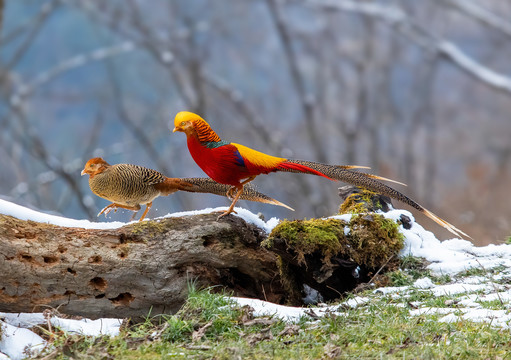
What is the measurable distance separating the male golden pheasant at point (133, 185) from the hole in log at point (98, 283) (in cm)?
63

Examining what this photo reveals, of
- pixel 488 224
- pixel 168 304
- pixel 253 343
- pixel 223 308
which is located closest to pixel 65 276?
pixel 168 304

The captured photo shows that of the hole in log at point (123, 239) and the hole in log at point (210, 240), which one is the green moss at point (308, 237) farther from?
the hole in log at point (123, 239)

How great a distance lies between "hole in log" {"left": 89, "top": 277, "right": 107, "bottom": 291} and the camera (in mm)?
4777

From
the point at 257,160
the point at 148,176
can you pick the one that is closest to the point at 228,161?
the point at 257,160

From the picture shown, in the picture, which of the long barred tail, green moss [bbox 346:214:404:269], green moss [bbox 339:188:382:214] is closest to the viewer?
the long barred tail

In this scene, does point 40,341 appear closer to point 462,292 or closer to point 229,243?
point 229,243

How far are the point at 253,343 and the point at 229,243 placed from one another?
1.39 m

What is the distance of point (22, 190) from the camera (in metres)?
11.2

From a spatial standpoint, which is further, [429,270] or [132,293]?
[429,270]

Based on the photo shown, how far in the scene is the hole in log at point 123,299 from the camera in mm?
4822

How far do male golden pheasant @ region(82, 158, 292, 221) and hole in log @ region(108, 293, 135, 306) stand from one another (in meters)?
0.74

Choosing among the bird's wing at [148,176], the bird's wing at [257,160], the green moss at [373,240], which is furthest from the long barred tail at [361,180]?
the bird's wing at [148,176]

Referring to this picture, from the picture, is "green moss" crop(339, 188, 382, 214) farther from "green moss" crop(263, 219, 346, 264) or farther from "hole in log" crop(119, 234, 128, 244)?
"hole in log" crop(119, 234, 128, 244)

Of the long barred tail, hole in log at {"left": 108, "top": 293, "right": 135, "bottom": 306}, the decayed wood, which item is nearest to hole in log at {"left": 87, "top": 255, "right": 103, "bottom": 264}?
the decayed wood
